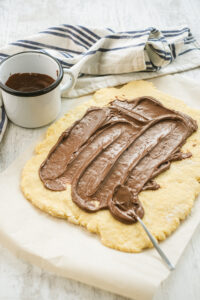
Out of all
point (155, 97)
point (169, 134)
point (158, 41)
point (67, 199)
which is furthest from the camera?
point (158, 41)

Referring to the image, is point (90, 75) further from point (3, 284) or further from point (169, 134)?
point (3, 284)

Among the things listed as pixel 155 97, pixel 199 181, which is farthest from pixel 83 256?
pixel 155 97

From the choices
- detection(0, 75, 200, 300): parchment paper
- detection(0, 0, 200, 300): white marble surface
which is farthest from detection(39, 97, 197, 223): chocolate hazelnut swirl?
detection(0, 0, 200, 300): white marble surface

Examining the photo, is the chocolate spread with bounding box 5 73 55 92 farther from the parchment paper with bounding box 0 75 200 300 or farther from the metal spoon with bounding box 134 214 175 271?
the metal spoon with bounding box 134 214 175 271

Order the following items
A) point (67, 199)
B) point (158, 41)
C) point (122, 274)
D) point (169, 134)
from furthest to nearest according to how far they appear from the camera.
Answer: point (158, 41), point (169, 134), point (67, 199), point (122, 274)

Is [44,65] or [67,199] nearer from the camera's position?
→ [67,199]

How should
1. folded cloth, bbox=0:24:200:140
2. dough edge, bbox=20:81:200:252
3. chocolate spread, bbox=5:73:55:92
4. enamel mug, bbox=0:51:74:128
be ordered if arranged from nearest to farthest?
dough edge, bbox=20:81:200:252 < enamel mug, bbox=0:51:74:128 < chocolate spread, bbox=5:73:55:92 < folded cloth, bbox=0:24:200:140

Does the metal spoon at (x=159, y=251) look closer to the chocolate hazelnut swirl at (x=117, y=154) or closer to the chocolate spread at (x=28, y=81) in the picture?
the chocolate hazelnut swirl at (x=117, y=154)
